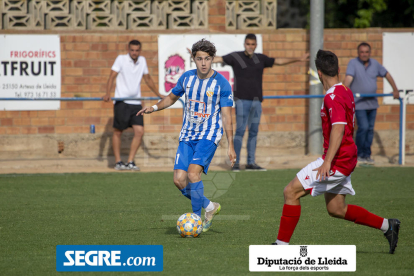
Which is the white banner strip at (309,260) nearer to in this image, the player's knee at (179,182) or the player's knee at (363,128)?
the player's knee at (179,182)

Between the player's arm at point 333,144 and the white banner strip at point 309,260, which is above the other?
the player's arm at point 333,144

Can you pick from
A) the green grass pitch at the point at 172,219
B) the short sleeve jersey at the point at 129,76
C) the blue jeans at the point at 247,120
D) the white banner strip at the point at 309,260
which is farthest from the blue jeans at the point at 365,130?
the white banner strip at the point at 309,260

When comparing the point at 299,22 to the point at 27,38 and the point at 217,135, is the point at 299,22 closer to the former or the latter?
the point at 27,38

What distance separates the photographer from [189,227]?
545 cm

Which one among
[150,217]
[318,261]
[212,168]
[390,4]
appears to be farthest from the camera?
[390,4]

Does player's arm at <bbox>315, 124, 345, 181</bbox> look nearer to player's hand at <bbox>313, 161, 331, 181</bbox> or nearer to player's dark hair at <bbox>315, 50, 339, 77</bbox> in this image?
player's hand at <bbox>313, 161, 331, 181</bbox>

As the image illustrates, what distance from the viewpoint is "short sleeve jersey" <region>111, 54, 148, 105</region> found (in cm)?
1045

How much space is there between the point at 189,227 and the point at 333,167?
1.59 metres

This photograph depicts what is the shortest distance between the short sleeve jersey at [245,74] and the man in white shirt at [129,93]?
1.53 m

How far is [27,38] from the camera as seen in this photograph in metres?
11.6

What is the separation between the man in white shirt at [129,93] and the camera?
1036 cm

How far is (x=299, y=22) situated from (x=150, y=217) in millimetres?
13341

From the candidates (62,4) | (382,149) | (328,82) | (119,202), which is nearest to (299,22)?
(382,149)

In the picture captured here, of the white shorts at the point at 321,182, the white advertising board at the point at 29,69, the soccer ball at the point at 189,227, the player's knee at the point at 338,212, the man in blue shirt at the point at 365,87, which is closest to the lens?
the white shorts at the point at 321,182
